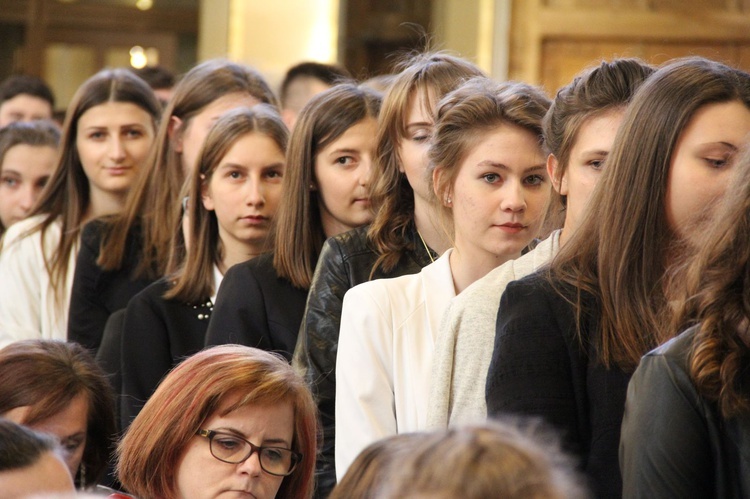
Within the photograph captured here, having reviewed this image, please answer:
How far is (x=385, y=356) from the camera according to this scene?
2088mm

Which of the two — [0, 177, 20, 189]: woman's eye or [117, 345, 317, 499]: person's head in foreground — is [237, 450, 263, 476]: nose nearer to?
[117, 345, 317, 499]: person's head in foreground

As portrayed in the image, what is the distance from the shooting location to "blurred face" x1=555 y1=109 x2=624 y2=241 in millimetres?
1886

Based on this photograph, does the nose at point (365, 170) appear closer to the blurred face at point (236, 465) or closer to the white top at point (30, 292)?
the blurred face at point (236, 465)

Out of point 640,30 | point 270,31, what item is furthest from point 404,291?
point 270,31

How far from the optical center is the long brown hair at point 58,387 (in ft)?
6.73

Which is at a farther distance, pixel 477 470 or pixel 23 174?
pixel 23 174

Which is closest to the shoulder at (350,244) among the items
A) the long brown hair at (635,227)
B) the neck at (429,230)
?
the neck at (429,230)

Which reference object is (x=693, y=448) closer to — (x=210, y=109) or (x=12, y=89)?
(x=210, y=109)

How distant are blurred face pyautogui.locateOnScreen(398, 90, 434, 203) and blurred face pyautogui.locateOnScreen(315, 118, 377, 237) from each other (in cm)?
16

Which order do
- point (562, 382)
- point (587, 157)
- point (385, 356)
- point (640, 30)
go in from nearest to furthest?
point (562, 382), point (587, 157), point (385, 356), point (640, 30)

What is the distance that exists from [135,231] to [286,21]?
14.9 feet

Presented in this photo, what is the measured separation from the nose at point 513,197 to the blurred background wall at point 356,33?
3.96 m

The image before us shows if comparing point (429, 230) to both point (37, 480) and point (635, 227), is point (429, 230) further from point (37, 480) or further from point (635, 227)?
point (37, 480)

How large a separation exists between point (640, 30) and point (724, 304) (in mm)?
5710
